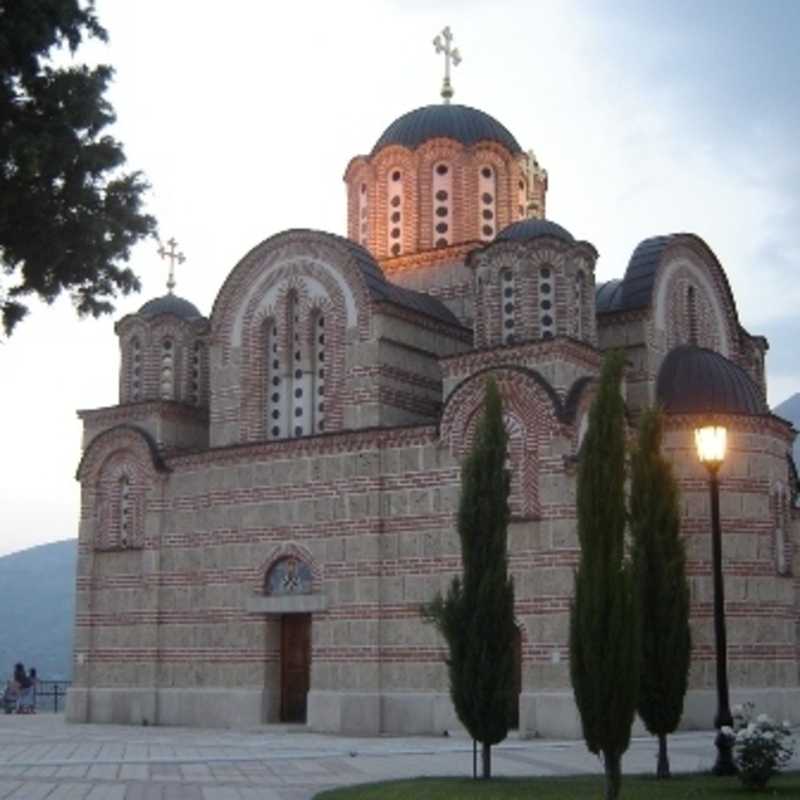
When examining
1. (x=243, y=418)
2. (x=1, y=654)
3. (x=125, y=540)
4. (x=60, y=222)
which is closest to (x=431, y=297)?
(x=243, y=418)

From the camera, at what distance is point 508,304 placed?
2480 centimetres

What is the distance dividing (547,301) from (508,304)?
710mm

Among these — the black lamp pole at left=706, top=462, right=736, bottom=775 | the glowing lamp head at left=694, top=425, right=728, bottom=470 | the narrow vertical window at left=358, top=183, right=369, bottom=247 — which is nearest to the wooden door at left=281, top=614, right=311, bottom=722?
the narrow vertical window at left=358, top=183, right=369, bottom=247

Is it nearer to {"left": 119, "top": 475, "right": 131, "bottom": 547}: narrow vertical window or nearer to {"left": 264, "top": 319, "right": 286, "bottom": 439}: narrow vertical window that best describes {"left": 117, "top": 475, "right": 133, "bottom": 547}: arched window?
{"left": 119, "top": 475, "right": 131, "bottom": 547}: narrow vertical window

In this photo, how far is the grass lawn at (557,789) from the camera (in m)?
13.7

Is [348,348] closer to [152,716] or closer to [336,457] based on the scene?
[336,457]

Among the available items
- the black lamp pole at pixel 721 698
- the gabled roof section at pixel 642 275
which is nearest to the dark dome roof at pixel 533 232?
the gabled roof section at pixel 642 275

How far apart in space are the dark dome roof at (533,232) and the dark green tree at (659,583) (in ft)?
26.2

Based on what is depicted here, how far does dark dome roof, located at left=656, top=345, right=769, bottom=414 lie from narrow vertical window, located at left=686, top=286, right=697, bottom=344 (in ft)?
5.32

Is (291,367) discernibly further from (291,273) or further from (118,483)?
(118,483)

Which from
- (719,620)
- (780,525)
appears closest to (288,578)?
(780,525)

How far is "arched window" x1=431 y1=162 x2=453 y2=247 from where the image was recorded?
30.4 meters

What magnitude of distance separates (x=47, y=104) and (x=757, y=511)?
53.3 ft

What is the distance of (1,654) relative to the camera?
10069 centimetres
